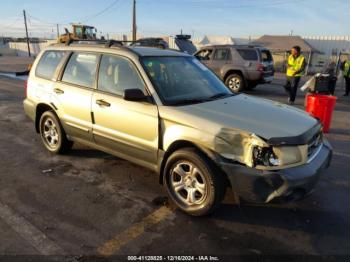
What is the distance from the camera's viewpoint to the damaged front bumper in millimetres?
3035

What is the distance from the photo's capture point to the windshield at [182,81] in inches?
155

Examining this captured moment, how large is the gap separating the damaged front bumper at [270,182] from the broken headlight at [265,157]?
0.08 m

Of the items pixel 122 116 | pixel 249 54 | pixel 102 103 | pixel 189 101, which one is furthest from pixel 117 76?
pixel 249 54

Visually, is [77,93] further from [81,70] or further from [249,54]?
[249,54]

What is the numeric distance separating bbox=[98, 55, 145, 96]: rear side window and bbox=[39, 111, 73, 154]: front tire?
126cm

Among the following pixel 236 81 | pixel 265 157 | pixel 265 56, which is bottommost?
pixel 236 81

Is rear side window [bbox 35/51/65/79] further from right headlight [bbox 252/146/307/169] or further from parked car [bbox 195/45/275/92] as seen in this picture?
parked car [bbox 195/45/275/92]

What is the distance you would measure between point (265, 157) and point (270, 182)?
0.24 meters

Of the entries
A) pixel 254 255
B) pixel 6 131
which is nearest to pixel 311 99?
pixel 254 255

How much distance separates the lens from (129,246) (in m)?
3.08

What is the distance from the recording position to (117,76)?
4.25 m

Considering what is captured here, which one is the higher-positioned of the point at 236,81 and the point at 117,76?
the point at 117,76

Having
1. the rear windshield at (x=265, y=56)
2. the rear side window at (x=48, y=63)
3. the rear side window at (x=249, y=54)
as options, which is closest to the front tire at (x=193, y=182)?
the rear side window at (x=48, y=63)

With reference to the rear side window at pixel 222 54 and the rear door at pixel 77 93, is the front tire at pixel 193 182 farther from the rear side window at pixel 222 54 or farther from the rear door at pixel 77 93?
the rear side window at pixel 222 54
